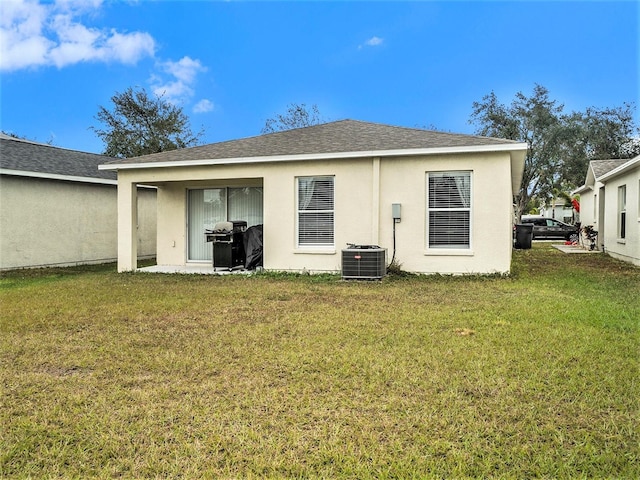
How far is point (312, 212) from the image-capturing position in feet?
33.4

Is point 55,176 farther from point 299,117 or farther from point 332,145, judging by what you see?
point 299,117

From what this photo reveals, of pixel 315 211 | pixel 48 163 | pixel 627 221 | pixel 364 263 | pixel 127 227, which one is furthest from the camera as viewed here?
pixel 48 163

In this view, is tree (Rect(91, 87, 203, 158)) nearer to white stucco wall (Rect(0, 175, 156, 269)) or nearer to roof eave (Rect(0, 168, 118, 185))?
white stucco wall (Rect(0, 175, 156, 269))

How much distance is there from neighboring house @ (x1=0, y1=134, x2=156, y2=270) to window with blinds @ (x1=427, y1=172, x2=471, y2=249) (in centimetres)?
1030

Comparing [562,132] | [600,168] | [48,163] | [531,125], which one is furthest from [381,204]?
[562,132]

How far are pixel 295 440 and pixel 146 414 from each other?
1080 millimetres

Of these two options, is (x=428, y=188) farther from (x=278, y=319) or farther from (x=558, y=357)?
(x=558, y=357)

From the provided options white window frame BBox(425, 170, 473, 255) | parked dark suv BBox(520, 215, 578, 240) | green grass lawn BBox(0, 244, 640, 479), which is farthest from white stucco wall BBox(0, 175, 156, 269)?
parked dark suv BBox(520, 215, 578, 240)

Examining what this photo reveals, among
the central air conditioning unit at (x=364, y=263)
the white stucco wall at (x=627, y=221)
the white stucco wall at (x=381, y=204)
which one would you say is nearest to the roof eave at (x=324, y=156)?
the white stucco wall at (x=381, y=204)

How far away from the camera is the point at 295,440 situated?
8.35 feet

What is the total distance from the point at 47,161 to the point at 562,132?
103 feet

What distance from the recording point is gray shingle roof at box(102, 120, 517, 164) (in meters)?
9.60

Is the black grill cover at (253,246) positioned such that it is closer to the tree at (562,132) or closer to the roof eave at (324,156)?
the roof eave at (324,156)

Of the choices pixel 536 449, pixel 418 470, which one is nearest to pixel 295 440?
pixel 418 470
